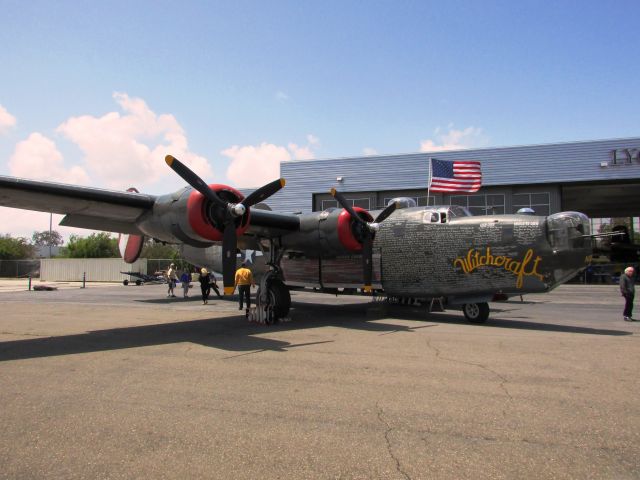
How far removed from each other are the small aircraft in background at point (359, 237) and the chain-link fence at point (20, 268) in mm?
51155

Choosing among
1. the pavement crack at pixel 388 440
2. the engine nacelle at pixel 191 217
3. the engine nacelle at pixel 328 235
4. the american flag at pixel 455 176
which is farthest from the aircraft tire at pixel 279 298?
the american flag at pixel 455 176

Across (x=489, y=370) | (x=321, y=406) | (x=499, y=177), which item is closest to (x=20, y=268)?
(x=499, y=177)

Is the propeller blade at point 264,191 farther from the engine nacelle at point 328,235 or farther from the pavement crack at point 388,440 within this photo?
the pavement crack at point 388,440

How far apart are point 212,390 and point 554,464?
3979mm

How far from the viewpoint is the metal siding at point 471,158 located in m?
33.0

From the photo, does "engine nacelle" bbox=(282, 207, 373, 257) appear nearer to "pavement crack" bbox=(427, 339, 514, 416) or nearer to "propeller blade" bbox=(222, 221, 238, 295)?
"propeller blade" bbox=(222, 221, 238, 295)

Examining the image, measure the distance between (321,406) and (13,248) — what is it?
8002 cm

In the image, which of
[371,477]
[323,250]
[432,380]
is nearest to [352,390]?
[432,380]

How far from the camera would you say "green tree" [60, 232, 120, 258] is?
66.2 m

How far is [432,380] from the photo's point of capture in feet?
21.0

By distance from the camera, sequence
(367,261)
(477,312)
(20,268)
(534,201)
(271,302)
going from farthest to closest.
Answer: (20,268) → (534,201) → (367,261) → (271,302) → (477,312)

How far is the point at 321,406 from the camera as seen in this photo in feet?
17.2

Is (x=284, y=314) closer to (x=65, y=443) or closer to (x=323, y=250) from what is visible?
(x=323, y=250)

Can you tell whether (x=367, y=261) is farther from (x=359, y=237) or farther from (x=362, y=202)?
(x=362, y=202)
